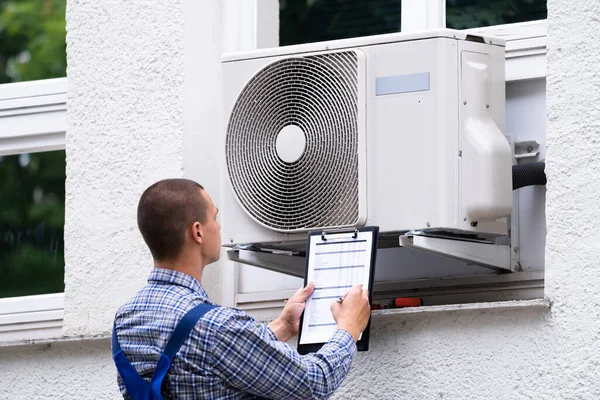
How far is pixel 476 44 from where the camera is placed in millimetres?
4949

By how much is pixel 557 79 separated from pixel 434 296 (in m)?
0.90

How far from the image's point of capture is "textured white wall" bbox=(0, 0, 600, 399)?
465 centimetres

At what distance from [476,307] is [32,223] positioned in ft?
7.49

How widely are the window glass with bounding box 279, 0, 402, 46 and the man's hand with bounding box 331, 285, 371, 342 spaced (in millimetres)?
1269

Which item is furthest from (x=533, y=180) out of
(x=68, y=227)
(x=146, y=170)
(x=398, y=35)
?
(x=68, y=227)

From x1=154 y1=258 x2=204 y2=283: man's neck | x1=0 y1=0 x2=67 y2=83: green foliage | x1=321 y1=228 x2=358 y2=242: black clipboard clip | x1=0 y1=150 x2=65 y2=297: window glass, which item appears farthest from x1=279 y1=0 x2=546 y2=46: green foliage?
x1=0 y1=0 x2=67 y2=83: green foliage

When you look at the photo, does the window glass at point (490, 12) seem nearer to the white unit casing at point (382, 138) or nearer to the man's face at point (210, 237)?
the white unit casing at point (382, 138)

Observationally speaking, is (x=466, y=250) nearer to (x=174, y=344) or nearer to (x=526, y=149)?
(x=526, y=149)

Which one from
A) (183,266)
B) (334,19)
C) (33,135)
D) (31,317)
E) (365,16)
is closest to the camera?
(183,266)

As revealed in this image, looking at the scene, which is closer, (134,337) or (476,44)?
(134,337)

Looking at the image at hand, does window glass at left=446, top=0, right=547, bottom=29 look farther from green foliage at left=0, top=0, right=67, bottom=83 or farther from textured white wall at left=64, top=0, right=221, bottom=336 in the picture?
green foliage at left=0, top=0, right=67, bottom=83

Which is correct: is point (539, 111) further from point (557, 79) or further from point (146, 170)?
point (146, 170)

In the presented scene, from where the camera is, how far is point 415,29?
5.43 m

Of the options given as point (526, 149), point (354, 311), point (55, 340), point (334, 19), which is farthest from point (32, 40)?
point (354, 311)
